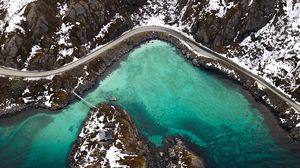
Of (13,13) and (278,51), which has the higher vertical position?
(13,13)

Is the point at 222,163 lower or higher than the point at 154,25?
lower

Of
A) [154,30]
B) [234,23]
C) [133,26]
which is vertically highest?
[234,23]

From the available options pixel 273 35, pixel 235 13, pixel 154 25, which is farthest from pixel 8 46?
pixel 273 35

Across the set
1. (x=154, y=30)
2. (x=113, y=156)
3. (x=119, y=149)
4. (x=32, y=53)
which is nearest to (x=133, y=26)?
(x=154, y=30)

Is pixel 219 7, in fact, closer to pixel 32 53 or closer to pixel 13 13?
pixel 32 53

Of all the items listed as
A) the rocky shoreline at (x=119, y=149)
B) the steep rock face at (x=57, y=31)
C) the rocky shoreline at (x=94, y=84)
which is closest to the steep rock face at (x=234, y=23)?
the rocky shoreline at (x=94, y=84)

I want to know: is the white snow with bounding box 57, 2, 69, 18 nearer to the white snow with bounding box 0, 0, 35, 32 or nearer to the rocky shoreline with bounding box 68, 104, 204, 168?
the white snow with bounding box 0, 0, 35, 32

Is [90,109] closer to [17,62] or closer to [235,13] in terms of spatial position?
[17,62]
